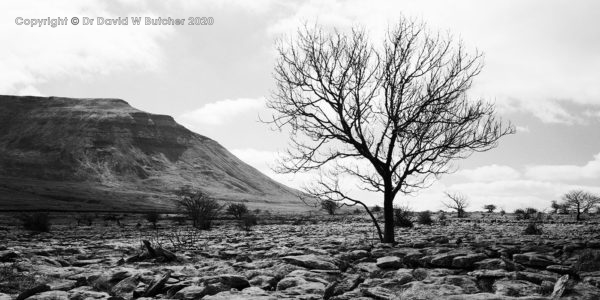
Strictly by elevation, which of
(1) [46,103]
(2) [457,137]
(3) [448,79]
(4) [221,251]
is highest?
(1) [46,103]

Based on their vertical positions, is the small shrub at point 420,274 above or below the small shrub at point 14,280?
above

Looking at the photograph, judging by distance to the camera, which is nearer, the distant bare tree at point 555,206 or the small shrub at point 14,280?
Answer: the small shrub at point 14,280

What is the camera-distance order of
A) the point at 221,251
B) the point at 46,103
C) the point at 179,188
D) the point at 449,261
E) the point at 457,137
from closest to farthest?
the point at 449,261 < the point at 221,251 < the point at 457,137 < the point at 179,188 < the point at 46,103

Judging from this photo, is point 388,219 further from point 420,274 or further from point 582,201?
point 582,201

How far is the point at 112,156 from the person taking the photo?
140 metres

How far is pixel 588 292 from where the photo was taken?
4762 millimetres

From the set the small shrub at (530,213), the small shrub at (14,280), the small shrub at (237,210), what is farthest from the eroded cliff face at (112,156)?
the small shrub at (14,280)

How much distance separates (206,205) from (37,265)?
801 inches

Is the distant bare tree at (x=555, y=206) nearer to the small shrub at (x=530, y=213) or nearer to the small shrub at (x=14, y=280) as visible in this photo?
the small shrub at (x=530, y=213)

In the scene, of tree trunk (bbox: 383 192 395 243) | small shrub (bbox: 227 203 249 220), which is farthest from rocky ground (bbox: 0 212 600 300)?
small shrub (bbox: 227 203 249 220)

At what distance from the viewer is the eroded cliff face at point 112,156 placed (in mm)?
120062

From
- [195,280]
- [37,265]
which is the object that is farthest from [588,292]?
[37,265]

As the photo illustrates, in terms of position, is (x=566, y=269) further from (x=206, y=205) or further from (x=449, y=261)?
(x=206, y=205)

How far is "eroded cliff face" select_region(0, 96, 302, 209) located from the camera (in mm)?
120062
